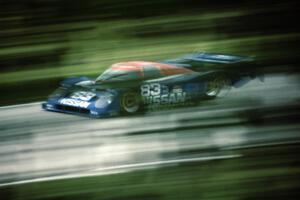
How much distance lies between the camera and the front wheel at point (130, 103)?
116 inches

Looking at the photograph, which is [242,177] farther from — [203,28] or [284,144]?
[203,28]

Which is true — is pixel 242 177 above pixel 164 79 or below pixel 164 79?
below

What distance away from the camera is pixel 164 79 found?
289 centimetres

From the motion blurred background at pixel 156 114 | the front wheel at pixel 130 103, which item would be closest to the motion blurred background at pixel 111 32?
the motion blurred background at pixel 156 114

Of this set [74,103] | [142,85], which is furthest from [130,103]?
[74,103]

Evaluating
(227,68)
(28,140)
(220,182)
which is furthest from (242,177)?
(28,140)

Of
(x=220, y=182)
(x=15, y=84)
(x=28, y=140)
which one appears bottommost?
(x=220, y=182)

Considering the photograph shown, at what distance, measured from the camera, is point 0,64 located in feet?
9.66

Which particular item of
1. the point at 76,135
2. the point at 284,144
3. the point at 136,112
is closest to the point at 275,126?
the point at 284,144

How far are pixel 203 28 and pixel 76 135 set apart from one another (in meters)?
0.52

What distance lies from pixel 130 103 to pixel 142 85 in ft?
0.24

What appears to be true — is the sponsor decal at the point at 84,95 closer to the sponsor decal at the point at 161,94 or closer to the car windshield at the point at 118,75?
the car windshield at the point at 118,75

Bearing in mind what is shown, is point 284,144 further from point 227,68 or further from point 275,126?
point 227,68

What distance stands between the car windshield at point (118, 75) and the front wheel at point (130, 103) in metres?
0.05
